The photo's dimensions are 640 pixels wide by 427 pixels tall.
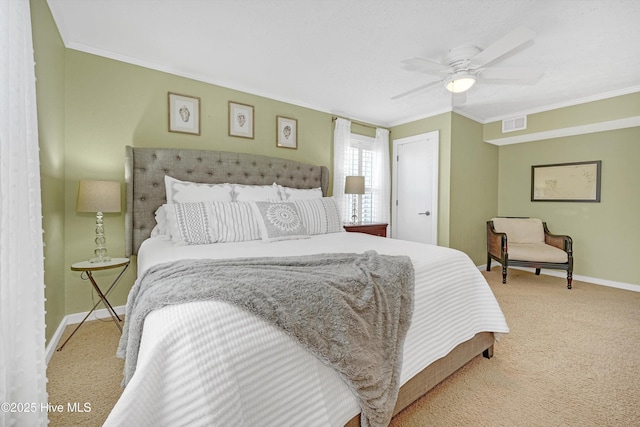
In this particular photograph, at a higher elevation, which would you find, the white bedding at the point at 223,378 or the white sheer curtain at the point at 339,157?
the white sheer curtain at the point at 339,157

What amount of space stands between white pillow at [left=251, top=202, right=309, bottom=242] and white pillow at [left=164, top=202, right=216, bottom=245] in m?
0.38

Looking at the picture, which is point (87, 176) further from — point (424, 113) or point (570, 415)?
point (424, 113)

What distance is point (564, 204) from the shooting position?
4.18 meters

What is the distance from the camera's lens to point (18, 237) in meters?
1.04

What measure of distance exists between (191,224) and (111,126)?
1380mm

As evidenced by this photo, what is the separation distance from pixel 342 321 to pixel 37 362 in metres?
1.22

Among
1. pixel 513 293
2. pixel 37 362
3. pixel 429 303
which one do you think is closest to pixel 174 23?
pixel 37 362

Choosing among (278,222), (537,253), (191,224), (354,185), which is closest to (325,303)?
(278,222)

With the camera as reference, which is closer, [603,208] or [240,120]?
[240,120]

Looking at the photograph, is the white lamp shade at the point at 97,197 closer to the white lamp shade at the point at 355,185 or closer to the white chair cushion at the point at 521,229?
the white lamp shade at the point at 355,185

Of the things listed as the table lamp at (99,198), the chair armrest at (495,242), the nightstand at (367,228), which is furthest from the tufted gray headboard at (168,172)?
the chair armrest at (495,242)

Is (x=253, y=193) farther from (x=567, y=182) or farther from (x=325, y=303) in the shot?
(x=567, y=182)

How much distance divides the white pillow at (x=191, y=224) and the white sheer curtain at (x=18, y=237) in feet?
2.95

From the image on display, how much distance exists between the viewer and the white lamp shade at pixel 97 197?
212 cm
